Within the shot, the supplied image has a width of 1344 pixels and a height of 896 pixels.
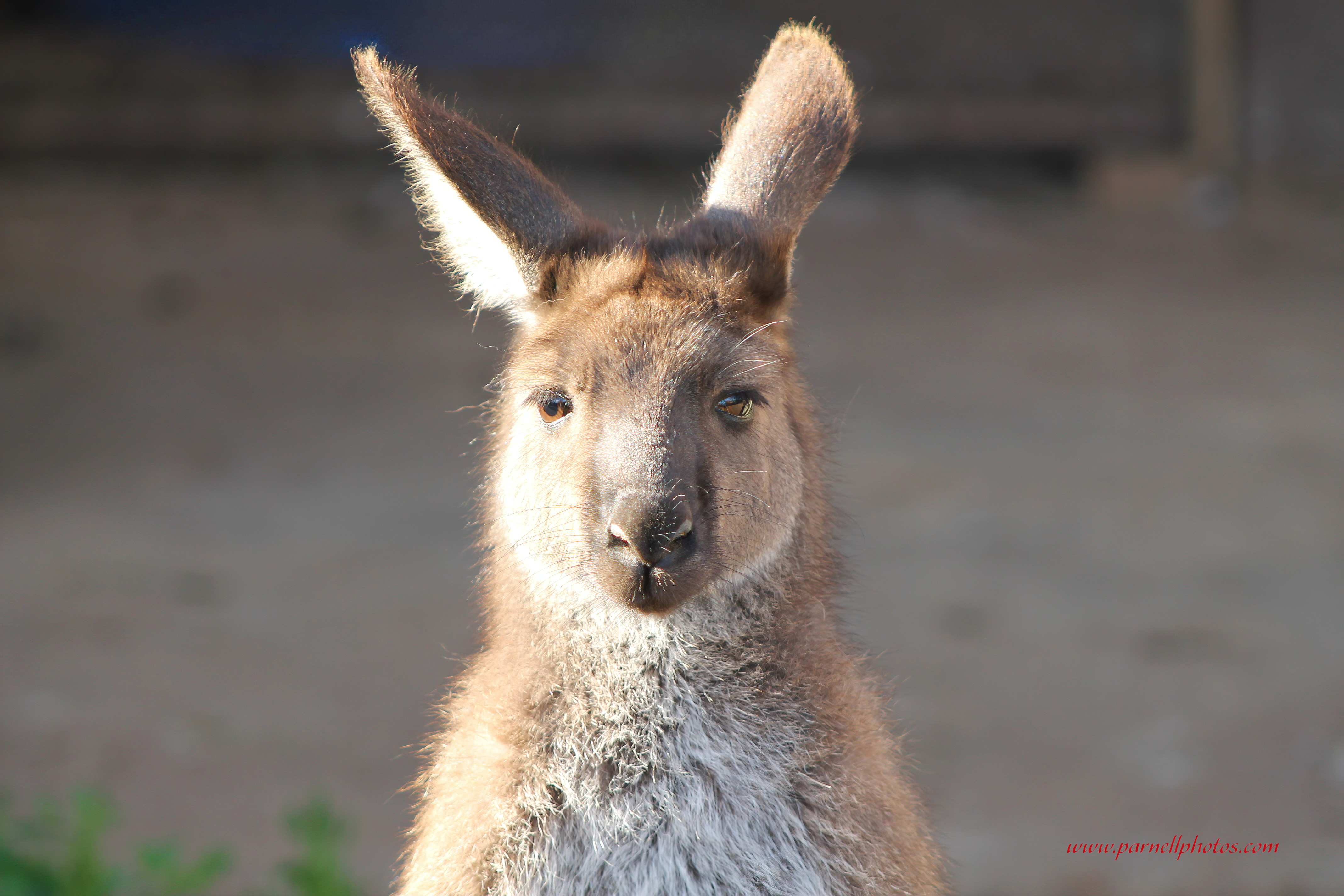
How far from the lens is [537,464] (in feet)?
9.75

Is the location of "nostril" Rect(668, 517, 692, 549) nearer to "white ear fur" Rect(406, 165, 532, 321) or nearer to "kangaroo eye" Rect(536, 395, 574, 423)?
"kangaroo eye" Rect(536, 395, 574, 423)

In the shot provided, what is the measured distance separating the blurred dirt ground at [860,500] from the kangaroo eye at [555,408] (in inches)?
38.3

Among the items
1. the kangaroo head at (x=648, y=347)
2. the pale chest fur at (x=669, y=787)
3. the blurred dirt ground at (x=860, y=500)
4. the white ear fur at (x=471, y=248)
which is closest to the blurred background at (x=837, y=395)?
the blurred dirt ground at (x=860, y=500)

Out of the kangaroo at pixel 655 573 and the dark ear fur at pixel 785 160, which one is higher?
the dark ear fur at pixel 785 160

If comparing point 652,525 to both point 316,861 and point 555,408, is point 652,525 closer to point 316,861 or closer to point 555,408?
point 555,408

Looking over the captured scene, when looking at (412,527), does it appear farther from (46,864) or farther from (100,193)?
(100,193)

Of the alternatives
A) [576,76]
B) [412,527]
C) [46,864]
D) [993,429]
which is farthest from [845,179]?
[46,864]

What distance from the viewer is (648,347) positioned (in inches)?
113

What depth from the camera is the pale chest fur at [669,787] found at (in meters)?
2.80

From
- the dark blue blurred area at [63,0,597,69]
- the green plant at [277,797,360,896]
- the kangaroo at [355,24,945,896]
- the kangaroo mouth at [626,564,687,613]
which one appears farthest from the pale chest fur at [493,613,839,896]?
the dark blue blurred area at [63,0,597,69]

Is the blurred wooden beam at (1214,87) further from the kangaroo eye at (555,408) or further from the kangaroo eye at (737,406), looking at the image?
the kangaroo eye at (555,408)

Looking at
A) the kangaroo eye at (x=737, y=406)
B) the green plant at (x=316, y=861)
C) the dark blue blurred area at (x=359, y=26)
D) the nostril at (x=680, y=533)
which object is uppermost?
the dark blue blurred area at (x=359, y=26)

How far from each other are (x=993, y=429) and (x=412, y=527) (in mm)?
4331

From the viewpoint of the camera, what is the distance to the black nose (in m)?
2.63
